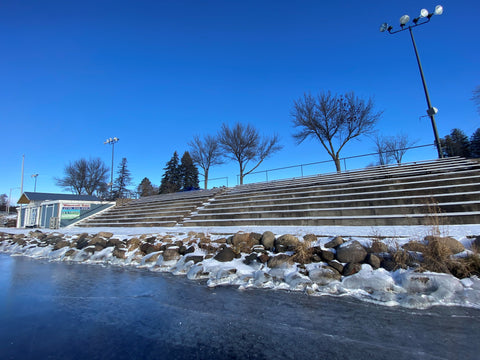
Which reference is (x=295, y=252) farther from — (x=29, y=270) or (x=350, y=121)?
(x=350, y=121)

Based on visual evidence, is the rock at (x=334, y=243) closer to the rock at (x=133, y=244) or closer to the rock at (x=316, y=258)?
the rock at (x=316, y=258)

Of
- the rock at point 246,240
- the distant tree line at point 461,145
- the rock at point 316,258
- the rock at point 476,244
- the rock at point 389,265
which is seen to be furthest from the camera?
the distant tree line at point 461,145

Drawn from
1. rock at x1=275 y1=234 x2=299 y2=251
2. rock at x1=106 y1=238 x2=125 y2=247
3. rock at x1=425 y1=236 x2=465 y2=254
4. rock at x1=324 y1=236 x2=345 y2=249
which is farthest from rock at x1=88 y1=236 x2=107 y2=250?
rock at x1=425 y1=236 x2=465 y2=254

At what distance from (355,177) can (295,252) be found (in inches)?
402

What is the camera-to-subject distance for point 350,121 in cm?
2570

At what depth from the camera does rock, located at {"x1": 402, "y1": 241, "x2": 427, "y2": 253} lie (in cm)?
521

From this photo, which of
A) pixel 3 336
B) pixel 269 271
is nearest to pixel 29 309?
pixel 3 336

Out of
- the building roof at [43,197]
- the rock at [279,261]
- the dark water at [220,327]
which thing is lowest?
the dark water at [220,327]

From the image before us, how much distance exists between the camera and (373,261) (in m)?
5.41

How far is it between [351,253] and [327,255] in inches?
21.7

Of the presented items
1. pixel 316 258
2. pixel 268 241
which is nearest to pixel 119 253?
pixel 268 241

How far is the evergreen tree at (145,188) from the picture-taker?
63963mm

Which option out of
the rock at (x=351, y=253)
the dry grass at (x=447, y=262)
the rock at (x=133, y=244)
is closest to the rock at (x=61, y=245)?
the rock at (x=133, y=244)

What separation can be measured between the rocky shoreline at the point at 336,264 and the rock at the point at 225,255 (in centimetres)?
3
